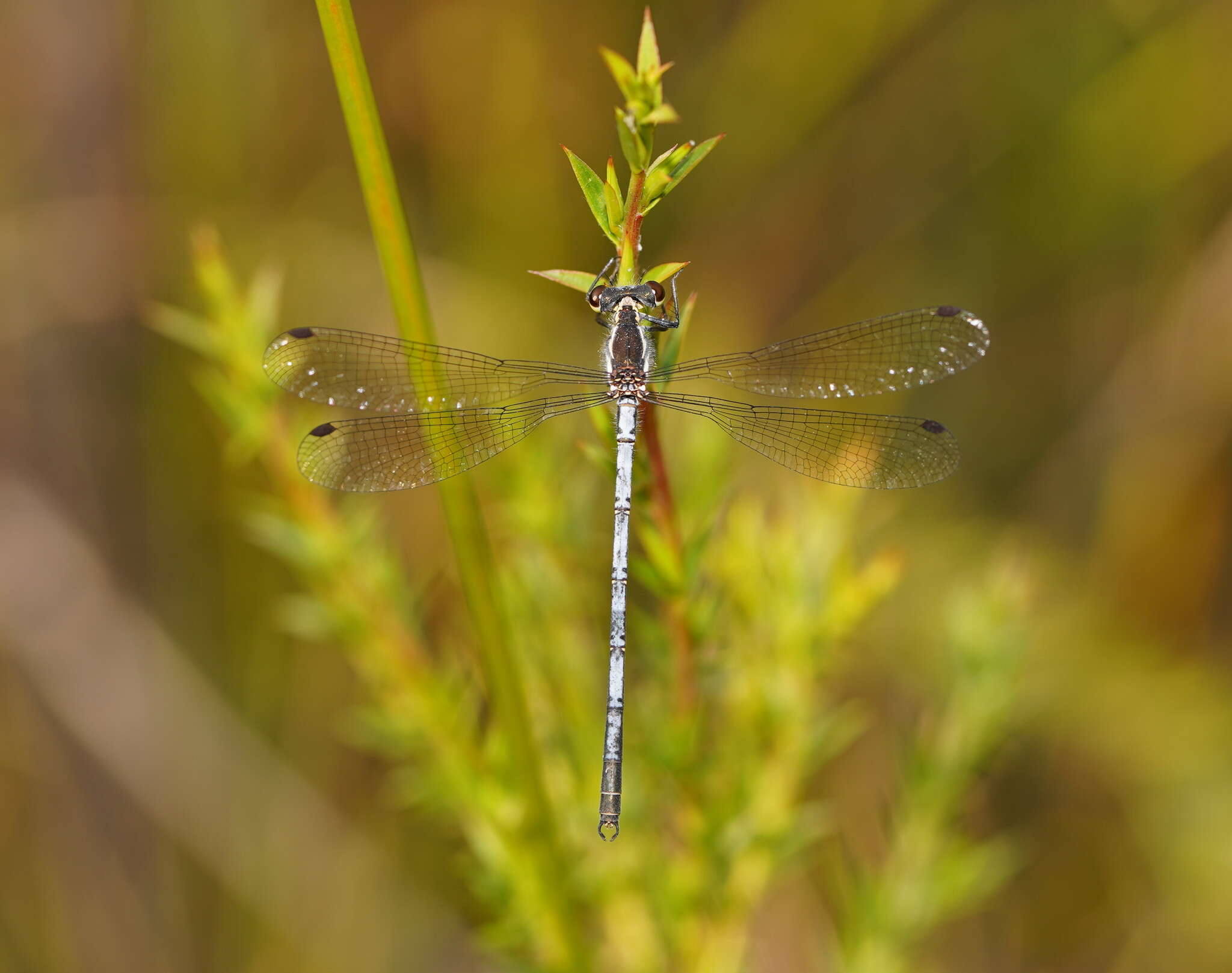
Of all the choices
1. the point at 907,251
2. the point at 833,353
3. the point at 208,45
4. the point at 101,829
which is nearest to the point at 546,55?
the point at 208,45

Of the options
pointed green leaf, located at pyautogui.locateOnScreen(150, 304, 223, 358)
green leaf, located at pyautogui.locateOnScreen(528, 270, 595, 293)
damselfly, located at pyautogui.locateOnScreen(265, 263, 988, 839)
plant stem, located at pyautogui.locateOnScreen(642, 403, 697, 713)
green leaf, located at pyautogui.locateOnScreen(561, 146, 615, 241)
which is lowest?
plant stem, located at pyautogui.locateOnScreen(642, 403, 697, 713)

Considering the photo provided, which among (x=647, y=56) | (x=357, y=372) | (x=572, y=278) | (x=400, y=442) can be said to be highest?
(x=357, y=372)

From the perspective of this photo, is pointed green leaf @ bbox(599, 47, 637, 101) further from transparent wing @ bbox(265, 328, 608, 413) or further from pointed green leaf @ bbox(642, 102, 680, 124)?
transparent wing @ bbox(265, 328, 608, 413)

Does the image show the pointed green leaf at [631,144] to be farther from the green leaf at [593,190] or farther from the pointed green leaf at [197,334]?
the pointed green leaf at [197,334]

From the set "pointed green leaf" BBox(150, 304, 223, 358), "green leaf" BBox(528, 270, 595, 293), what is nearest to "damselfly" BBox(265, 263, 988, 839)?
"pointed green leaf" BBox(150, 304, 223, 358)

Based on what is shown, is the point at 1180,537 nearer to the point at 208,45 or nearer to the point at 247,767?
the point at 247,767

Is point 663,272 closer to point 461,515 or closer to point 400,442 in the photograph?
point 461,515

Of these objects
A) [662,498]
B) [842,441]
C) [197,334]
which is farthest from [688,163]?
[842,441]
